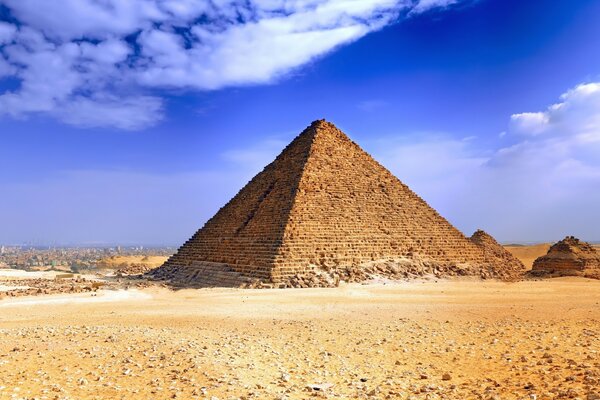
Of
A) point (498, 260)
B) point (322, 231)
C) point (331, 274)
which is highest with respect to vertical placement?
point (322, 231)

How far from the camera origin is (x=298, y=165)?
2992cm

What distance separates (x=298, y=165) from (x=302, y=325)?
65.4 feet

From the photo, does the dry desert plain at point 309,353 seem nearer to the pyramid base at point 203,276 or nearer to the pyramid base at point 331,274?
the pyramid base at point 331,274

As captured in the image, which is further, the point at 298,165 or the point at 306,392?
the point at 298,165

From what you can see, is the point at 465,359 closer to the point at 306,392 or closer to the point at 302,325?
the point at 306,392

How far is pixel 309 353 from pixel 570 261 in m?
31.5

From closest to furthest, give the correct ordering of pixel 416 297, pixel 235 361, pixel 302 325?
pixel 235 361
pixel 302 325
pixel 416 297

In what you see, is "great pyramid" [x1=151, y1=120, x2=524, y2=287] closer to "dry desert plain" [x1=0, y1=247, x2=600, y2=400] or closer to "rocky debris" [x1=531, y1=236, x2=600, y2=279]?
"rocky debris" [x1=531, y1=236, x2=600, y2=279]

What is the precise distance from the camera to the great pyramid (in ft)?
77.9

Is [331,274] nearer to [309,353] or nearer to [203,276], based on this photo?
[203,276]

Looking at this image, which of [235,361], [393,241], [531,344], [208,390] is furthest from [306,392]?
[393,241]

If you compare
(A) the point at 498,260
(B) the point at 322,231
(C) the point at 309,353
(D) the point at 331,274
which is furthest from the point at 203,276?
(A) the point at 498,260

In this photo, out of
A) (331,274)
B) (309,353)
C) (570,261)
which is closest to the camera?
(309,353)

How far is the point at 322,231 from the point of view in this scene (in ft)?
82.6
